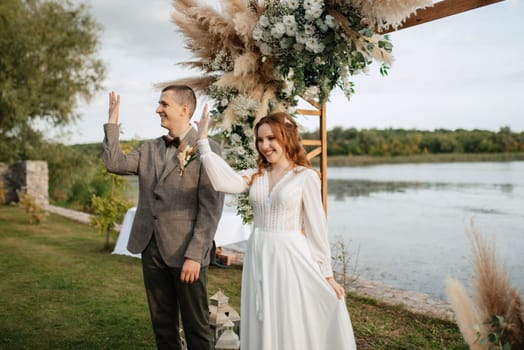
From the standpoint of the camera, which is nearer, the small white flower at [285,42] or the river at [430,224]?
the small white flower at [285,42]

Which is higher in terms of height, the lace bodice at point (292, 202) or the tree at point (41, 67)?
the tree at point (41, 67)

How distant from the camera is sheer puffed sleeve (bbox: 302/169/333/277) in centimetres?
254

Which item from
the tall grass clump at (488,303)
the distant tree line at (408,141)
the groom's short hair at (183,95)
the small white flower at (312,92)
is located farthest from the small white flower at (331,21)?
the distant tree line at (408,141)

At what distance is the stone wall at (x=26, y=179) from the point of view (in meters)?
15.7

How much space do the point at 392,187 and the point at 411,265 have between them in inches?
548

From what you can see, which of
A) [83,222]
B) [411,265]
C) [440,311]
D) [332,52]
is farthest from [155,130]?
[83,222]

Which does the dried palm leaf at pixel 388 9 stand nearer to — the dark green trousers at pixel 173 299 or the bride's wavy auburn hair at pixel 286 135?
A: the bride's wavy auburn hair at pixel 286 135

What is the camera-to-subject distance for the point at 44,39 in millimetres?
16359

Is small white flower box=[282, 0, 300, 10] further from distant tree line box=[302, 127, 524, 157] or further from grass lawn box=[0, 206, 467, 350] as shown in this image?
distant tree line box=[302, 127, 524, 157]

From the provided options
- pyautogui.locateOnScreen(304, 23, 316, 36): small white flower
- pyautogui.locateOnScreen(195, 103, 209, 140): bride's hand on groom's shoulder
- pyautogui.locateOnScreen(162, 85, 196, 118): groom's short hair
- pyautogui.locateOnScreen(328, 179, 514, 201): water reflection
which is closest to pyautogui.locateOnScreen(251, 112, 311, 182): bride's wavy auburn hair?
pyautogui.locateOnScreen(195, 103, 209, 140): bride's hand on groom's shoulder

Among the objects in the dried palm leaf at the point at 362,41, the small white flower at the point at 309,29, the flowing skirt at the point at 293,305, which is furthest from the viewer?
the small white flower at the point at 309,29

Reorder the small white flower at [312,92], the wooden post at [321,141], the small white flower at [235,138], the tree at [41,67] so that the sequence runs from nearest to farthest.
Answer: the small white flower at [312,92], the small white flower at [235,138], the wooden post at [321,141], the tree at [41,67]

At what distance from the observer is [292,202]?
2527 mm

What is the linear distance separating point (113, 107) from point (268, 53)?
1.23m
